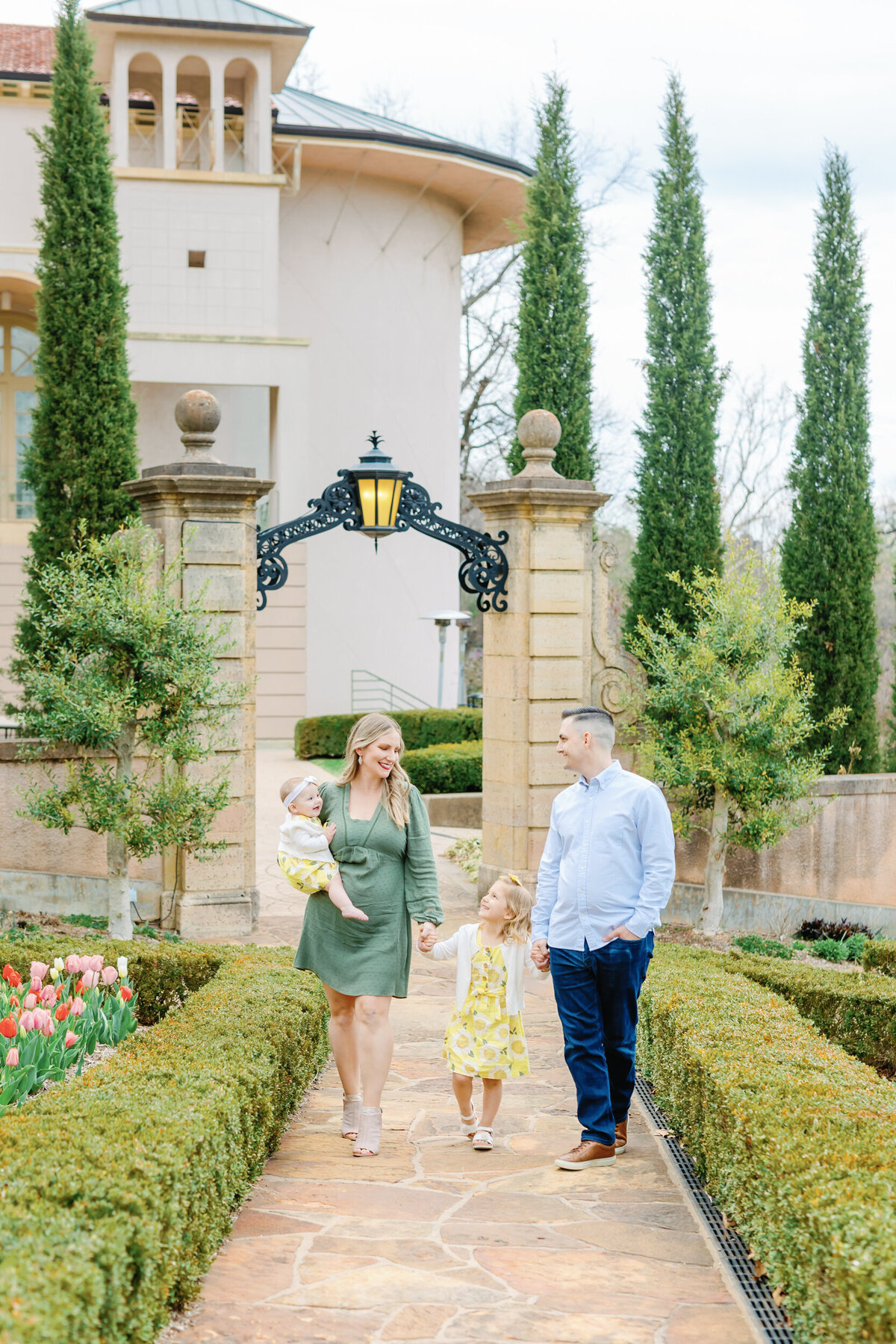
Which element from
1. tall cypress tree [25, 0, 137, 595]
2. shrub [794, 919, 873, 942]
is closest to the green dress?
shrub [794, 919, 873, 942]

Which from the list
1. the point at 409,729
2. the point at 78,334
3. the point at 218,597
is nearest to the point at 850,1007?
the point at 218,597

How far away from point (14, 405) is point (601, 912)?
879 inches

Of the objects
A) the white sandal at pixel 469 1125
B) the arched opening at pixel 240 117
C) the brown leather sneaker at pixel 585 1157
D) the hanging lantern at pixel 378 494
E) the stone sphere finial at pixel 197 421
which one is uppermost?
the arched opening at pixel 240 117

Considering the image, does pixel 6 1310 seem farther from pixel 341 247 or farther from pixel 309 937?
pixel 341 247

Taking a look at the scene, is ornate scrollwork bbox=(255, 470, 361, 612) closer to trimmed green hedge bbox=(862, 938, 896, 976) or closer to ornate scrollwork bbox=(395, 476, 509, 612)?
ornate scrollwork bbox=(395, 476, 509, 612)

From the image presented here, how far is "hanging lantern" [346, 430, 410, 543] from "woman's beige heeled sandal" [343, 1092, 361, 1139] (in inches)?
218

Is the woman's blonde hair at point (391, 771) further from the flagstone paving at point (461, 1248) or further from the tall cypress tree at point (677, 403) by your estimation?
the tall cypress tree at point (677, 403)

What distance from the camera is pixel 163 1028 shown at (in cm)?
535

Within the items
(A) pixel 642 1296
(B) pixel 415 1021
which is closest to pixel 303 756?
(B) pixel 415 1021

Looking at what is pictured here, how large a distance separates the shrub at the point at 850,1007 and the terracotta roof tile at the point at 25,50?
20244 mm

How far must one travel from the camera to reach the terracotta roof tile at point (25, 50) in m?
22.7

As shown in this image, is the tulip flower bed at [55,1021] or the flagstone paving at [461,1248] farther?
the tulip flower bed at [55,1021]

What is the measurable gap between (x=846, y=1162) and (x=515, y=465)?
14344mm

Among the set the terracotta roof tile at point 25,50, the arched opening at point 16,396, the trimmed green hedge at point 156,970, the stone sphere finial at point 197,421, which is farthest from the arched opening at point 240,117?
the trimmed green hedge at point 156,970
